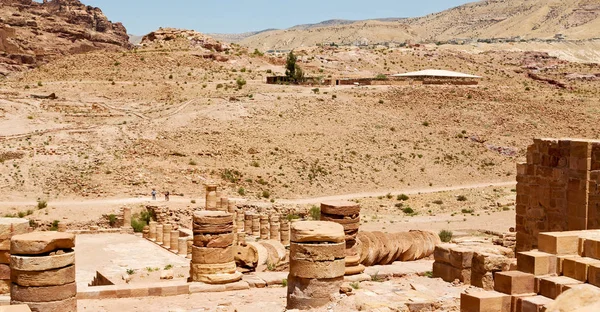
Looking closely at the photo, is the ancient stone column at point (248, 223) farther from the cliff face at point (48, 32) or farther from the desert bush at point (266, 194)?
the cliff face at point (48, 32)

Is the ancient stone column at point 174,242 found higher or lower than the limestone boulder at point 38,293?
lower

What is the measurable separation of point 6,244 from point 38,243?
1804 millimetres

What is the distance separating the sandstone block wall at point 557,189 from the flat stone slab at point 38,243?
8.78 metres

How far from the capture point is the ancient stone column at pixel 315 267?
1228 centimetres

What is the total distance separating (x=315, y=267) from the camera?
1232 centimetres

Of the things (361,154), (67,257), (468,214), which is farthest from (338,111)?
(67,257)

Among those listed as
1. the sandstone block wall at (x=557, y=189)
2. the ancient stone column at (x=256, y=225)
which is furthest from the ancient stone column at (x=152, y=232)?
the sandstone block wall at (x=557, y=189)

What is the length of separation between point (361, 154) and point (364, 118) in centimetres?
512

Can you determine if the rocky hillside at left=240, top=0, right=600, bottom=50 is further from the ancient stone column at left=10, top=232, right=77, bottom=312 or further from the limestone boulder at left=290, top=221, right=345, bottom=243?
the ancient stone column at left=10, top=232, right=77, bottom=312

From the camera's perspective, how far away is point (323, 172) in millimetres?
37375

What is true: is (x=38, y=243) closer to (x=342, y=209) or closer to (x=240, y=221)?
(x=342, y=209)

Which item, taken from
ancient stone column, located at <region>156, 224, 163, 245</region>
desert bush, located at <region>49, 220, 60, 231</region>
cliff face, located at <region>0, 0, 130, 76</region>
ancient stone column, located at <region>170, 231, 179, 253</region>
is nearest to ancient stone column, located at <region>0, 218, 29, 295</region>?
ancient stone column, located at <region>170, 231, 179, 253</region>

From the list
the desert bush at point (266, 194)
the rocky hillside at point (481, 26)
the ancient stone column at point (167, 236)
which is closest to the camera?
the ancient stone column at point (167, 236)

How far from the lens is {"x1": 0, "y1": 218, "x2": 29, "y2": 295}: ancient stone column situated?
13.0 meters
